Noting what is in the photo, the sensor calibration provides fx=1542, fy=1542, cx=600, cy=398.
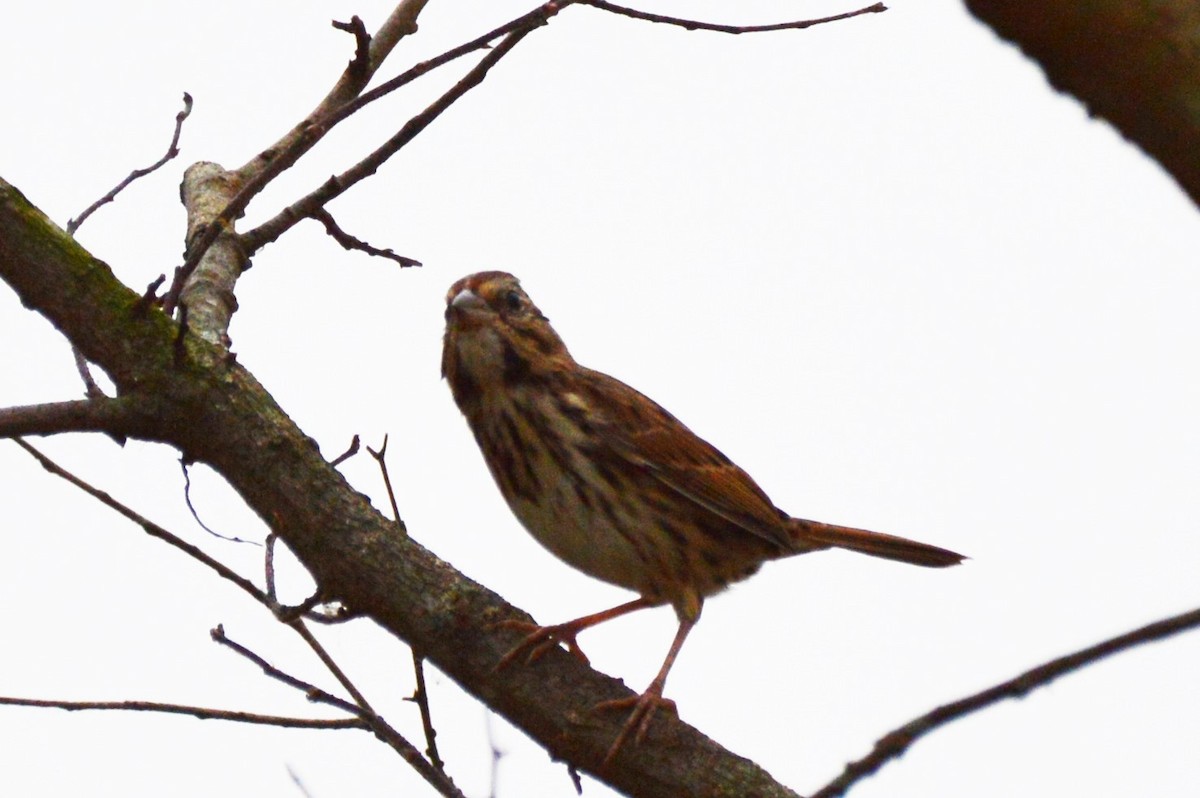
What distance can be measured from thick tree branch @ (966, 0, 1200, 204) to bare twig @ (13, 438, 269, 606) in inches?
114

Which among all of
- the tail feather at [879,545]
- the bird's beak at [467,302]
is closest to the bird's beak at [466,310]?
the bird's beak at [467,302]

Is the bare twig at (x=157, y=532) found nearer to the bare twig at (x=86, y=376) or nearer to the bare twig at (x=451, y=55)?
the bare twig at (x=86, y=376)

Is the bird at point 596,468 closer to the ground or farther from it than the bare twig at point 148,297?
farther from it

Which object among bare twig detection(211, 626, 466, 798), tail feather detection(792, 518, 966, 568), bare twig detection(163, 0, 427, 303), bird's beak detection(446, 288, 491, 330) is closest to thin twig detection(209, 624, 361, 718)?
bare twig detection(211, 626, 466, 798)

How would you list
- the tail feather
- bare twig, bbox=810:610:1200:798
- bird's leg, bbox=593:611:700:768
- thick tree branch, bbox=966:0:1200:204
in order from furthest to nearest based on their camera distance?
the tail feather
bird's leg, bbox=593:611:700:768
bare twig, bbox=810:610:1200:798
thick tree branch, bbox=966:0:1200:204

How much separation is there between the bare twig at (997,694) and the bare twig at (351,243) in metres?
3.51

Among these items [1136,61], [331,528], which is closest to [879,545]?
[331,528]

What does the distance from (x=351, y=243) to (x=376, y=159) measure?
3.36 feet

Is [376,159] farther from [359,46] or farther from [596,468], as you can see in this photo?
[596,468]

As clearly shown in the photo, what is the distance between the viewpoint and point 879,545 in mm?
6309

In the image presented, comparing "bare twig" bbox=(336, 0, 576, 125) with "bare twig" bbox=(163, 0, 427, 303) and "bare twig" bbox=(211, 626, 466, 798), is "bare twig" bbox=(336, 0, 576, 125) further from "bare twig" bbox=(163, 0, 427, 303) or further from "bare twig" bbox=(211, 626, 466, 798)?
"bare twig" bbox=(211, 626, 466, 798)

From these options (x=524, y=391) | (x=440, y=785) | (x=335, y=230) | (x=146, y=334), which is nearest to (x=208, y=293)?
(x=335, y=230)

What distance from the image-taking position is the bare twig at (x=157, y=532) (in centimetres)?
366

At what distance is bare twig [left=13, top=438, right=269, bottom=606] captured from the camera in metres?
3.66
